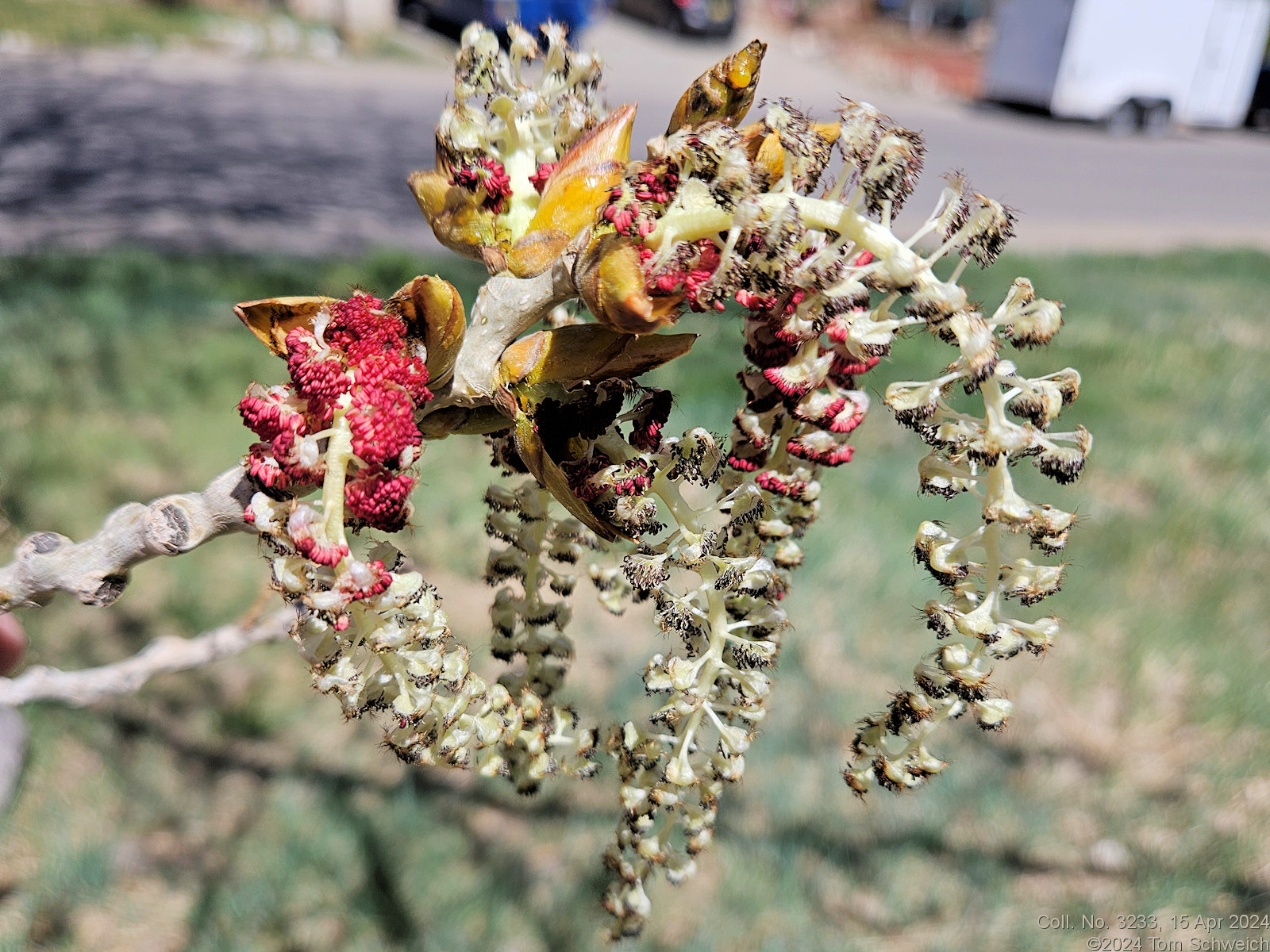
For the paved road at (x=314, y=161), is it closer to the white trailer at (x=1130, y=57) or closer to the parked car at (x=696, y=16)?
the white trailer at (x=1130, y=57)

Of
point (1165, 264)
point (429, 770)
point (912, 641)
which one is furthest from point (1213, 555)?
point (1165, 264)

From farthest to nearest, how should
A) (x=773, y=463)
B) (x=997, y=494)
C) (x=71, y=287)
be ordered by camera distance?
(x=71, y=287) → (x=773, y=463) → (x=997, y=494)

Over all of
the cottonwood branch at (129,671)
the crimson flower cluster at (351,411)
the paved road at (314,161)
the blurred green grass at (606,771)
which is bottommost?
the blurred green grass at (606,771)

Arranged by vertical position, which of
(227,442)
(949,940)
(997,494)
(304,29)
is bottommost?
(949,940)

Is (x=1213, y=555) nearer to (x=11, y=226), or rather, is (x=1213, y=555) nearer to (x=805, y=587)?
(x=805, y=587)

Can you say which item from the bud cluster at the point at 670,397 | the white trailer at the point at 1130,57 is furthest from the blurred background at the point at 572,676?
the white trailer at the point at 1130,57

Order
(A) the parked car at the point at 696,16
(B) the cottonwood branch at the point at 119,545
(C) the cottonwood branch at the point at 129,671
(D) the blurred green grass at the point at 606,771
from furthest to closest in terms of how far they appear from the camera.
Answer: (A) the parked car at the point at 696,16 < (D) the blurred green grass at the point at 606,771 < (C) the cottonwood branch at the point at 129,671 < (B) the cottonwood branch at the point at 119,545
